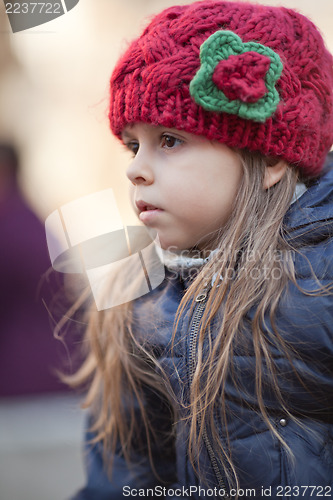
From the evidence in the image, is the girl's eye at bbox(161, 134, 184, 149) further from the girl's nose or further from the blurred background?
the blurred background

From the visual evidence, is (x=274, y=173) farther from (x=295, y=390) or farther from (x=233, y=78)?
(x=295, y=390)

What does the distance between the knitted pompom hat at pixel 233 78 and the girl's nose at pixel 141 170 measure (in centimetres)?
7

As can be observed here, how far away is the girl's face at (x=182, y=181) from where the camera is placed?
2.52 feet

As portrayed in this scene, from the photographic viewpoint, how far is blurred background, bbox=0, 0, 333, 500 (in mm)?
1262

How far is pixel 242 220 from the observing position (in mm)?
785

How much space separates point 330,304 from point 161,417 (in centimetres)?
50

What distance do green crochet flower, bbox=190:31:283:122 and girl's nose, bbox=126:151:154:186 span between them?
0.14 meters

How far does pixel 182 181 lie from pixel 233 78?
7.2 inches

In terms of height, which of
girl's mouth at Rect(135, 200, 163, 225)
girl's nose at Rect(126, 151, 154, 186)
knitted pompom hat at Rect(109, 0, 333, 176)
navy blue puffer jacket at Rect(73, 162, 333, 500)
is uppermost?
knitted pompom hat at Rect(109, 0, 333, 176)

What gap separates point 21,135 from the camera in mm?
1665

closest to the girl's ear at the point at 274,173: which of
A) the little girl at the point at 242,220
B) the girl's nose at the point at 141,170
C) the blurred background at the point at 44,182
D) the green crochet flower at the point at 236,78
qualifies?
the little girl at the point at 242,220

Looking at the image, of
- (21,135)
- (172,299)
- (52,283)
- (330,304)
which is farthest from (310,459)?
(21,135)

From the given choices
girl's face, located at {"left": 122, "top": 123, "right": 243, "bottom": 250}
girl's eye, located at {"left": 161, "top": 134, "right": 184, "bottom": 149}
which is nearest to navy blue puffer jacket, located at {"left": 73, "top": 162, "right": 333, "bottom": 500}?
girl's face, located at {"left": 122, "top": 123, "right": 243, "bottom": 250}

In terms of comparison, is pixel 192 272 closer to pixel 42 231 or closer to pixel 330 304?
pixel 330 304
